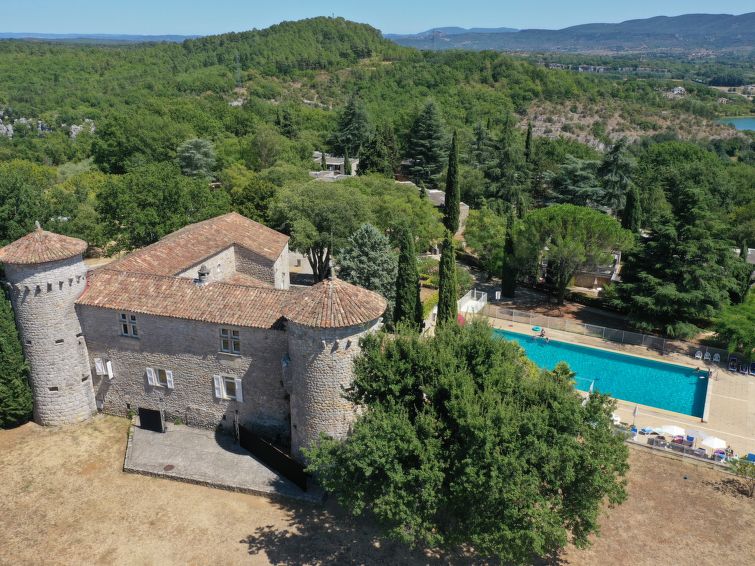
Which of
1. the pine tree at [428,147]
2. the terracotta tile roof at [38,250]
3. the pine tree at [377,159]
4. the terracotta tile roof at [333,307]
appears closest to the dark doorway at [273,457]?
the terracotta tile roof at [333,307]

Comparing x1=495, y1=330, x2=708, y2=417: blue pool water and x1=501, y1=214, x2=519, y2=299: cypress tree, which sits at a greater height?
x1=501, y1=214, x2=519, y2=299: cypress tree

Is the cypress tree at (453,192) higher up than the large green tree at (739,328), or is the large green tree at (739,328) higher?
the cypress tree at (453,192)

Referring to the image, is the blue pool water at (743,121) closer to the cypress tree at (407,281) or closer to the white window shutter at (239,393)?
the cypress tree at (407,281)

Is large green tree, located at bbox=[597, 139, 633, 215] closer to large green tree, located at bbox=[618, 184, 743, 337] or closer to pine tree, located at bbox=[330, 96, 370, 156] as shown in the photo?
large green tree, located at bbox=[618, 184, 743, 337]

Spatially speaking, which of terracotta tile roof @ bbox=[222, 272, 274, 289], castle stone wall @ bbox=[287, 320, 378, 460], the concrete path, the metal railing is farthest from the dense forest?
castle stone wall @ bbox=[287, 320, 378, 460]

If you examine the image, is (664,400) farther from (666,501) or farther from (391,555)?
(391,555)

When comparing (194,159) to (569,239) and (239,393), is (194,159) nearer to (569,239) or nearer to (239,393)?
(569,239)

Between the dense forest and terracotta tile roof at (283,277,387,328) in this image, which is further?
the dense forest
